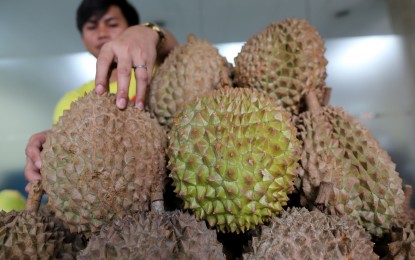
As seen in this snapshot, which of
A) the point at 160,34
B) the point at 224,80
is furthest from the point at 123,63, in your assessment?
the point at 160,34

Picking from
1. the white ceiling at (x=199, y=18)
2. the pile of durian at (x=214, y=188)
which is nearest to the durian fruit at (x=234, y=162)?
the pile of durian at (x=214, y=188)

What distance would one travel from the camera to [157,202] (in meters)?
0.89

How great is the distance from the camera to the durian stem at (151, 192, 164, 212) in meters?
0.88

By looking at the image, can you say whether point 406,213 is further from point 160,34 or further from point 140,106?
point 160,34

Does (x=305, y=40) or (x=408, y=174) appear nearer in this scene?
(x=305, y=40)

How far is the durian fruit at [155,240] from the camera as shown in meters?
0.70

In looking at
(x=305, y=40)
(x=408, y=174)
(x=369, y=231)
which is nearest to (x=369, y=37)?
(x=408, y=174)

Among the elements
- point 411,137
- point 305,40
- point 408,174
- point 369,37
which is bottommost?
point 408,174

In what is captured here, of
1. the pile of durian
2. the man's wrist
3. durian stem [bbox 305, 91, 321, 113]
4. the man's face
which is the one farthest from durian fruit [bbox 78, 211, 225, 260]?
the man's face

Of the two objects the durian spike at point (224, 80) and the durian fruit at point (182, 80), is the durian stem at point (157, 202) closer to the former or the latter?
the durian fruit at point (182, 80)

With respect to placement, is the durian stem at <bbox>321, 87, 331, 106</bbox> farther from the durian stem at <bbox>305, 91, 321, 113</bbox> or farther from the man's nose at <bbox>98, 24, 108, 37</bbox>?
the man's nose at <bbox>98, 24, 108, 37</bbox>

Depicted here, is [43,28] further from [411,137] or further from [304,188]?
[411,137]

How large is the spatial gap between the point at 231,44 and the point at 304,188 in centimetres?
318

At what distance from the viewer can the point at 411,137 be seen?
12.6 feet
